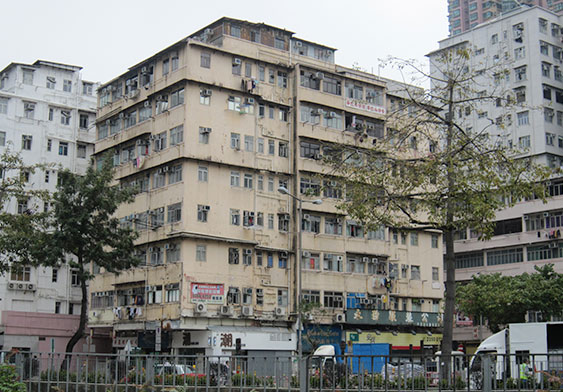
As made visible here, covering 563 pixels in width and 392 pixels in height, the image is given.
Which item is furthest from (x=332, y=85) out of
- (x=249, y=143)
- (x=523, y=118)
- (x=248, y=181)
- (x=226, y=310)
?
(x=523, y=118)

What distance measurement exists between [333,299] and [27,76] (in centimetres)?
2977

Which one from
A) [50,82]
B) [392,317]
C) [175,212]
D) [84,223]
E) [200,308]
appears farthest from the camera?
[50,82]

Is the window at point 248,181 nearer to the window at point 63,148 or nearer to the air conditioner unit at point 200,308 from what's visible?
the air conditioner unit at point 200,308

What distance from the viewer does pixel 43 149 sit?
60812 mm

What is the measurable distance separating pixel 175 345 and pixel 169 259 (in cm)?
495

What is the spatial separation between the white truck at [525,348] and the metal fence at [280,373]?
2 cm

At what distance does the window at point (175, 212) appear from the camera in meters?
45.8


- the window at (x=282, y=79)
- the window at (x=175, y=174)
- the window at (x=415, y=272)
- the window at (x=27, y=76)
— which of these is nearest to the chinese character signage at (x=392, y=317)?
the window at (x=415, y=272)

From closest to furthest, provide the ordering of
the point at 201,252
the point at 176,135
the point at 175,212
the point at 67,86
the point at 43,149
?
the point at 201,252 → the point at 175,212 → the point at 176,135 → the point at 43,149 → the point at 67,86

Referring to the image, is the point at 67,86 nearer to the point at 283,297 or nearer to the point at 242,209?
the point at 242,209

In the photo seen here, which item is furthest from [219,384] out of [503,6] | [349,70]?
[503,6]

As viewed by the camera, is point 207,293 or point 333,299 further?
point 333,299

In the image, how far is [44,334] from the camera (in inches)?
2239

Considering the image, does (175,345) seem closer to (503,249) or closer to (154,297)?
(154,297)
